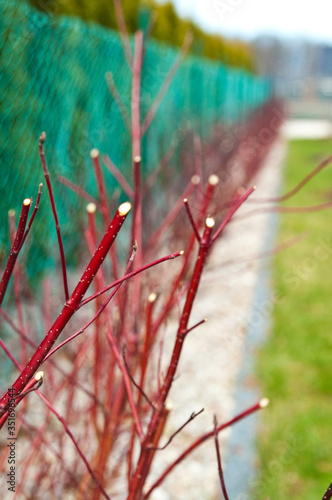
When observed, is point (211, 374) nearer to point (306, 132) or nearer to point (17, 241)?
point (17, 241)

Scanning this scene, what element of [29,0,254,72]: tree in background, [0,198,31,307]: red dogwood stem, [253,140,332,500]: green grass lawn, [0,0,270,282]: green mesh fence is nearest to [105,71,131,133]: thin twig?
[0,0,270,282]: green mesh fence

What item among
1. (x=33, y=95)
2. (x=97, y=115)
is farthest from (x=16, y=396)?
(x=97, y=115)

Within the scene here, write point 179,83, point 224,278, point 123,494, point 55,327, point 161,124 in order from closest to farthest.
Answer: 1. point 55,327
2. point 123,494
3. point 224,278
4. point 161,124
5. point 179,83

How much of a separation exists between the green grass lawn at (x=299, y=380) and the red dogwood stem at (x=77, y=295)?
184 centimetres

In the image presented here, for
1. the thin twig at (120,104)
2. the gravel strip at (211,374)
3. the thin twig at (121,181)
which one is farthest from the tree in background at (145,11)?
the gravel strip at (211,374)

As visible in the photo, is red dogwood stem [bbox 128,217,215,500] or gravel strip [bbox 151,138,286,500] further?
gravel strip [bbox 151,138,286,500]

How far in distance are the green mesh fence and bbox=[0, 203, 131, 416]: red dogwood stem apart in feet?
Answer: 4.92

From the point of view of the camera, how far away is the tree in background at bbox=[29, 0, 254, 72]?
513cm

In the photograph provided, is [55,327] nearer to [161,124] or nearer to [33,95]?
[33,95]

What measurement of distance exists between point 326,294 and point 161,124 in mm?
2620

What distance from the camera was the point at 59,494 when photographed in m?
2.02

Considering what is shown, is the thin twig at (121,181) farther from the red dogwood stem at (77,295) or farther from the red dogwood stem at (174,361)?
the red dogwood stem at (77,295)

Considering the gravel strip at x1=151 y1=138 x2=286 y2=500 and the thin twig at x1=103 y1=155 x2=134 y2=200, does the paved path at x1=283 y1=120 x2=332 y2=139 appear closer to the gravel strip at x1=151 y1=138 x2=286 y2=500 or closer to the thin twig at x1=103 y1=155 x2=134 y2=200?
the gravel strip at x1=151 y1=138 x2=286 y2=500

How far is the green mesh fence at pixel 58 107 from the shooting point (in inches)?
108
